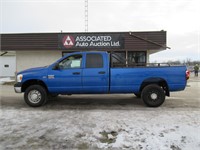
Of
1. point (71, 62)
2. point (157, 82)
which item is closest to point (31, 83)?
point (71, 62)

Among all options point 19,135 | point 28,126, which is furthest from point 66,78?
point 19,135

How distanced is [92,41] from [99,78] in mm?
6901

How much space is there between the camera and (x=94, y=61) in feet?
19.6

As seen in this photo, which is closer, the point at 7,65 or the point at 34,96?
the point at 34,96

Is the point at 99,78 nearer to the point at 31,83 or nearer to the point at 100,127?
the point at 100,127

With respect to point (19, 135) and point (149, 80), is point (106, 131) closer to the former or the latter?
point (19, 135)

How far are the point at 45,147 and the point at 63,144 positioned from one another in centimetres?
34

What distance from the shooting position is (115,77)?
5.84 meters

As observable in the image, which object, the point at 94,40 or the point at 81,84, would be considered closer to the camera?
→ the point at 81,84

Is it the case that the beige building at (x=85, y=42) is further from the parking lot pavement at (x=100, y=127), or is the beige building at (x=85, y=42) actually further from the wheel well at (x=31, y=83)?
the parking lot pavement at (x=100, y=127)

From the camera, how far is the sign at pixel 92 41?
1219 centimetres

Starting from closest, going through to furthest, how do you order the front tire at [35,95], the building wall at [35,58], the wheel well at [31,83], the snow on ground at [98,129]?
1. the snow on ground at [98,129]
2. the front tire at [35,95]
3. the wheel well at [31,83]
4. the building wall at [35,58]

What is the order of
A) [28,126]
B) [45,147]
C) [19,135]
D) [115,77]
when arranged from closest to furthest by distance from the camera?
[45,147]
[19,135]
[28,126]
[115,77]

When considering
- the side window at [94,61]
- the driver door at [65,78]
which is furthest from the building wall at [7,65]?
the side window at [94,61]
